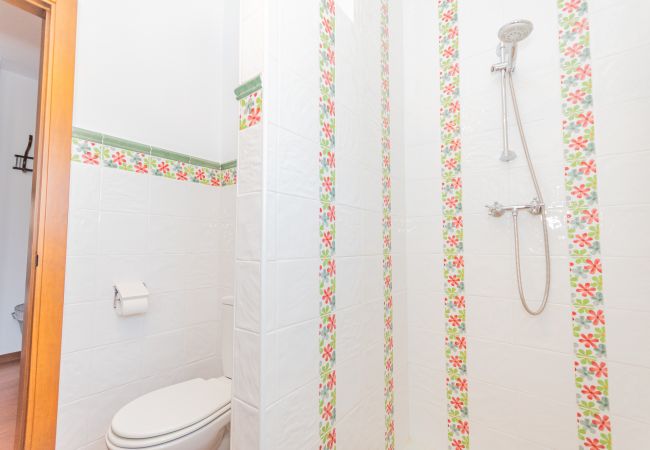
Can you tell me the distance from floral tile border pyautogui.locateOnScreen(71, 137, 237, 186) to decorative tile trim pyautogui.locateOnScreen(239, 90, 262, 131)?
0.90 m

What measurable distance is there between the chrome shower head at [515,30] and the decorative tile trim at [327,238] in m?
0.62

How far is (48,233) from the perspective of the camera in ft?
3.87

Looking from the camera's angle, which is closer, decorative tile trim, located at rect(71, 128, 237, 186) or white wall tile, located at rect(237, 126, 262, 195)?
white wall tile, located at rect(237, 126, 262, 195)

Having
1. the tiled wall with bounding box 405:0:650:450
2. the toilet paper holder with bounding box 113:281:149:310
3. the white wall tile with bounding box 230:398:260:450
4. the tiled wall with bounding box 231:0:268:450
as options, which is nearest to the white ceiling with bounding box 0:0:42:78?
the toilet paper holder with bounding box 113:281:149:310

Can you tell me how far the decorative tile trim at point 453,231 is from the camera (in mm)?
1366

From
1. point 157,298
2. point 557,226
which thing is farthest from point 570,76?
point 157,298

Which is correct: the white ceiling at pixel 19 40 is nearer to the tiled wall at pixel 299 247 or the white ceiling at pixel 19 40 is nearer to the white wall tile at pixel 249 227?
A: the tiled wall at pixel 299 247

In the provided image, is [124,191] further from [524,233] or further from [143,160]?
[524,233]

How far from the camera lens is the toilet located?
3.32ft

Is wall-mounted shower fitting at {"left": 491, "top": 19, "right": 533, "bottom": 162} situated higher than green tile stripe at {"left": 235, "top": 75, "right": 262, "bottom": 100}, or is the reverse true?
wall-mounted shower fitting at {"left": 491, "top": 19, "right": 533, "bottom": 162}

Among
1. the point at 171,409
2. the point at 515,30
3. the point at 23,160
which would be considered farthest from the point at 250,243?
the point at 23,160

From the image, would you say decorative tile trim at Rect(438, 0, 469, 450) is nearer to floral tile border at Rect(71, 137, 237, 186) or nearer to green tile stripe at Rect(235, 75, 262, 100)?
green tile stripe at Rect(235, 75, 262, 100)

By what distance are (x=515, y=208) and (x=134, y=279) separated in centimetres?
170

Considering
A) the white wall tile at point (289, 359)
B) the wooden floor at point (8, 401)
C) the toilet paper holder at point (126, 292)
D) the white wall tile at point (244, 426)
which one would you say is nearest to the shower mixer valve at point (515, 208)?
the white wall tile at point (289, 359)
